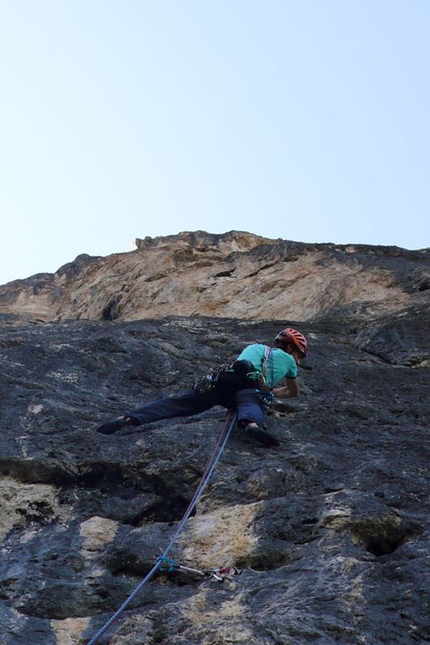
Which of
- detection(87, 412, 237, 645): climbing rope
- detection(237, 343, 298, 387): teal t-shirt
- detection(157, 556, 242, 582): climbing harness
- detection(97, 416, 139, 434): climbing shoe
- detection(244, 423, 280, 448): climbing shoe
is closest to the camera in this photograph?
detection(87, 412, 237, 645): climbing rope

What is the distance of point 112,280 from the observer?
17.4m

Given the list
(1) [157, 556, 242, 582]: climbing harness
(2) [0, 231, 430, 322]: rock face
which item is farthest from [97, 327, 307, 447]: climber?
(2) [0, 231, 430, 322]: rock face

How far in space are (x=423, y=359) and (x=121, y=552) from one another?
509 cm

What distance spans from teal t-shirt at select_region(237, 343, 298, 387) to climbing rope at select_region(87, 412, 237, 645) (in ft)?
1.85

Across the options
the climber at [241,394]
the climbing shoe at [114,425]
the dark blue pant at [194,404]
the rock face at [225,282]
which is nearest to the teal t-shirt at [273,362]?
the climber at [241,394]

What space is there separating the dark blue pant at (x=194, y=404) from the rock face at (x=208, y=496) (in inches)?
4.2

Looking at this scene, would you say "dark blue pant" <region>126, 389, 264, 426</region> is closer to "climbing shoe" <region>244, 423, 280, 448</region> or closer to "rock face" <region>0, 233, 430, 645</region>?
"rock face" <region>0, 233, 430, 645</region>

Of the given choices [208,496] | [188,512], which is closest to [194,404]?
[208,496]

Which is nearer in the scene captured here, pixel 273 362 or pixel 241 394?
pixel 241 394

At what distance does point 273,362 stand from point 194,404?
0.83 m

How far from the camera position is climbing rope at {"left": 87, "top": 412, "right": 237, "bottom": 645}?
518 centimetres

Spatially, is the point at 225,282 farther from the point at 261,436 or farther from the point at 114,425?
the point at 261,436

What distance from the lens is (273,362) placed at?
27.7 feet

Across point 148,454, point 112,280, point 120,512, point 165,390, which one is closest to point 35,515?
point 120,512
